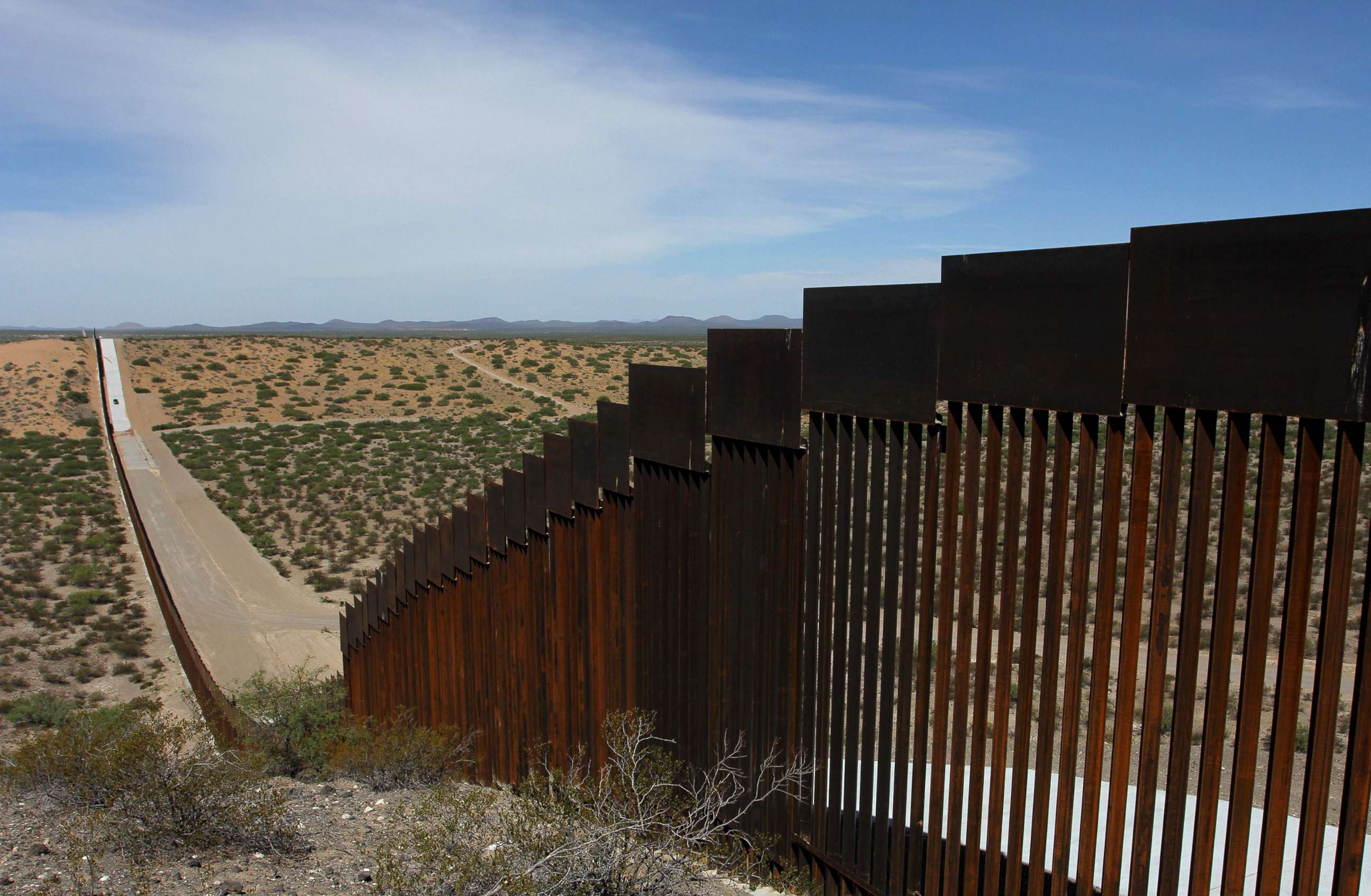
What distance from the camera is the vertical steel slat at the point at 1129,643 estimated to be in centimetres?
360

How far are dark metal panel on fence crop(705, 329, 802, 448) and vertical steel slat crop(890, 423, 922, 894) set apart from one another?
84 cm

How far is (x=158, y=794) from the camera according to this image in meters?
6.15

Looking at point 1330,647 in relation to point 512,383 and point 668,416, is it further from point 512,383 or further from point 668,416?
point 512,383

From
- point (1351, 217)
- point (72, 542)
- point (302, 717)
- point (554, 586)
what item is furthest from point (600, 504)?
point (72, 542)

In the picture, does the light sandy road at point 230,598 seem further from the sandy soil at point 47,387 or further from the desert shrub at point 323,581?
the sandy soil at point 47,387

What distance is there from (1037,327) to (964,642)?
1.44m

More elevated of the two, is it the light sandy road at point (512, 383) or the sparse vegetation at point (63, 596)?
the light sandy road at point (512, 383)

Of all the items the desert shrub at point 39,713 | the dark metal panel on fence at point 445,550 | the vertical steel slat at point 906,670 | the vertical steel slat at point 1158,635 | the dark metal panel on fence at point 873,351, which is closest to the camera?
the vertical steel slat at point 1158,635

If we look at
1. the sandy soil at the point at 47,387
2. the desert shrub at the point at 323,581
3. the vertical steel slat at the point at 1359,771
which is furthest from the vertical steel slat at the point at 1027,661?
the sandy soil at the point at 47,387

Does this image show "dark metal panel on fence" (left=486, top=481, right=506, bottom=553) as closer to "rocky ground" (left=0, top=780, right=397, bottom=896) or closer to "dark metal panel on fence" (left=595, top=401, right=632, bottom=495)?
"dark metal panel on fence" (left=595, top=401, right=632, bottom=495)

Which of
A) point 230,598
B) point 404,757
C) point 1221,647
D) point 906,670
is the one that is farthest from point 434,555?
point 230,598

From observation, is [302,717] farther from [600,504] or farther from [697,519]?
[697,519]

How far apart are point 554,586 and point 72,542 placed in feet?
74.2

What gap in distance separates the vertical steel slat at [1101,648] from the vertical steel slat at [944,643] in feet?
2.00
